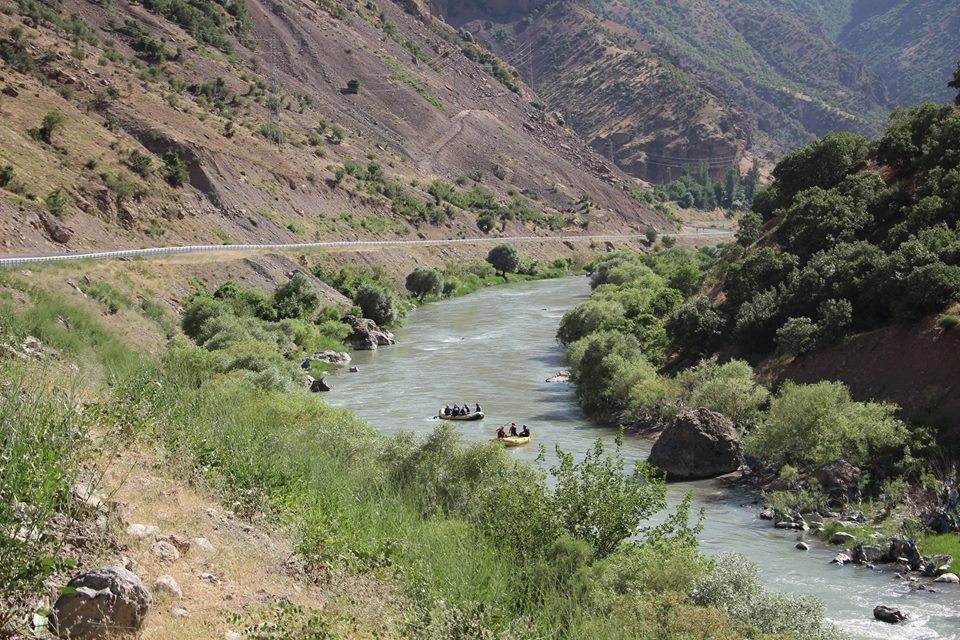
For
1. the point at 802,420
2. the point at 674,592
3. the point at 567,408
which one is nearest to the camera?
the point at 674,592

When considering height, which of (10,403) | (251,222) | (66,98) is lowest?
(10,403)

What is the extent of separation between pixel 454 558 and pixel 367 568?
5.29 ft

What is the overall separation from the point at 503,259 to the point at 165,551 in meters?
105

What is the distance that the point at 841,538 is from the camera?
2952cm

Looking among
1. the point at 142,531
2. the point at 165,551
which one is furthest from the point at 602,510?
the point at 142,531

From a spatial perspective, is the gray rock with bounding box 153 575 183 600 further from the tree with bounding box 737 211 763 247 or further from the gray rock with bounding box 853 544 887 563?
the tree with bounding box 737 211 763 247

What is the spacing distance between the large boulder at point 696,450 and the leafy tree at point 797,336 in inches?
372

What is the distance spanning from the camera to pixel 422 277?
320ft

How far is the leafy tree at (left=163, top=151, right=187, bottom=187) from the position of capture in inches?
3238

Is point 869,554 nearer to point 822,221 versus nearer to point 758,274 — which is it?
point 758,274

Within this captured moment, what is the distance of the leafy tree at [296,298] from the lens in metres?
70.3

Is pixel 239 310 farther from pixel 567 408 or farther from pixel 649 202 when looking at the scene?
pixel 649 202

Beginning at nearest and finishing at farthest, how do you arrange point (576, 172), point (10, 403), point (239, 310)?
1. point (10, 403)
2. point (239, 310)
3. point (576, 172)

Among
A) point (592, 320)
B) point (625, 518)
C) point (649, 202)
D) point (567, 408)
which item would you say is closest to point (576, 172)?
point (649, 202)
